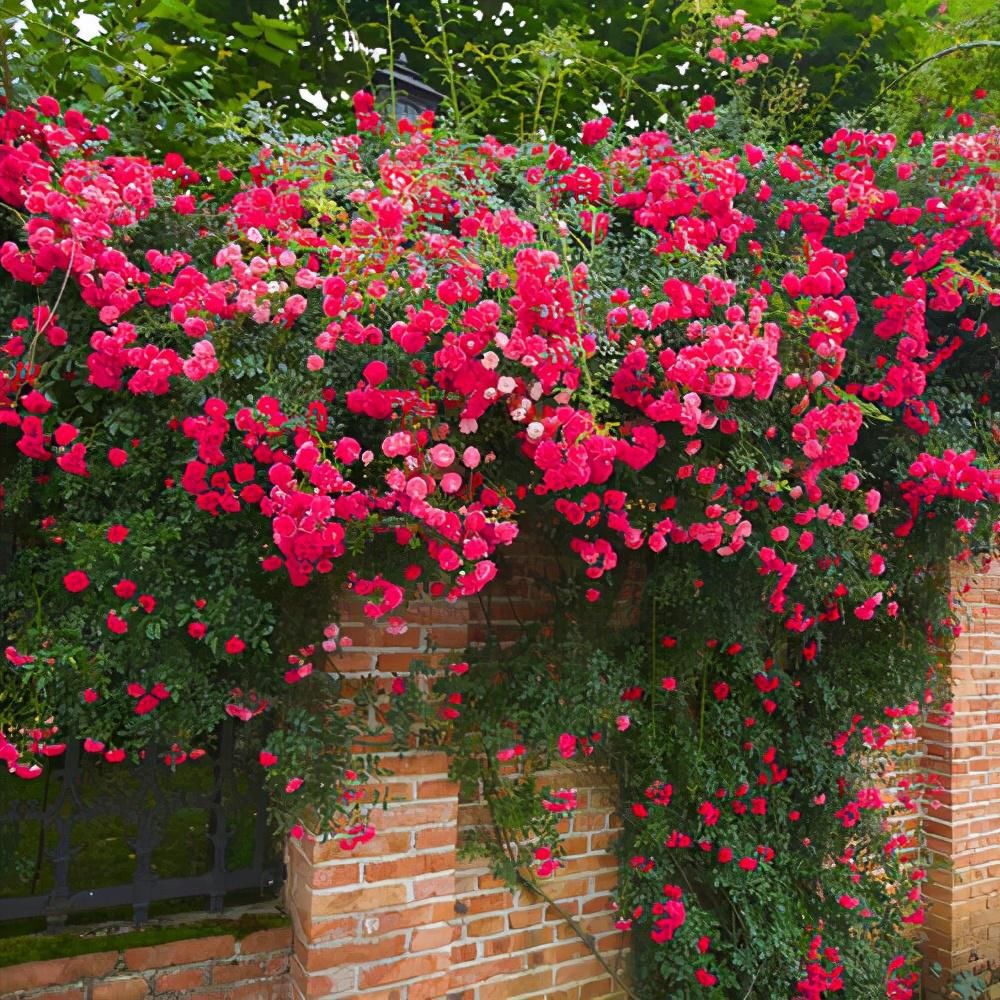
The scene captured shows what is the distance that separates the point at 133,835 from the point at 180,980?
1.34 ft

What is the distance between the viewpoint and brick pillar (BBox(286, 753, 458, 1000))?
217cm

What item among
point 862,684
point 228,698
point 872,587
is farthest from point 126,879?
point 862,684

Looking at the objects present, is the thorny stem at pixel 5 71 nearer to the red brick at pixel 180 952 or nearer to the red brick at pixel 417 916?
the red brick at pixel 180 952

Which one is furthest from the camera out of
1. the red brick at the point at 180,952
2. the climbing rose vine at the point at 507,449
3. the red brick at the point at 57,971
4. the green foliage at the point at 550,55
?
the green foliage at the point at 550,55

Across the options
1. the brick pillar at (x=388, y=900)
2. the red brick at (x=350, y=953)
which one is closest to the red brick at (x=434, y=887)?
the brick pillar at (x=388, y=900)

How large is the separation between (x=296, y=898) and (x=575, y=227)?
2.15 m

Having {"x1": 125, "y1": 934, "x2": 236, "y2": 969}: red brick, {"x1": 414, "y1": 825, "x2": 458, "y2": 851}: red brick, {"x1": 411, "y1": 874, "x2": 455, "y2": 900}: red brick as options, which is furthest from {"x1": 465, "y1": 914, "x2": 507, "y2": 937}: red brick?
{"x1": 125, "y1": 934, "x2": 236, "y2": 969}: red brick

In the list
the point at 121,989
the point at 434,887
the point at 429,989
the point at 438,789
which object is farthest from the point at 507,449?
the point at 121,989

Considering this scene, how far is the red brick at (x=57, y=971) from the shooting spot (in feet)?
6.41

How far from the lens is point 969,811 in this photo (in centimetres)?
427

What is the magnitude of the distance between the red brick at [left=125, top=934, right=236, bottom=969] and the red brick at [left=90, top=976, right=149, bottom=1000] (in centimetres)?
4

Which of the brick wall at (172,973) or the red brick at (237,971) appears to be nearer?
the brick wall at (172,973)

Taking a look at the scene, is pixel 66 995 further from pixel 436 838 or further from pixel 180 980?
pixel 436 838

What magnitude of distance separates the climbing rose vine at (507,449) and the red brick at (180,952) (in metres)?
0.44
